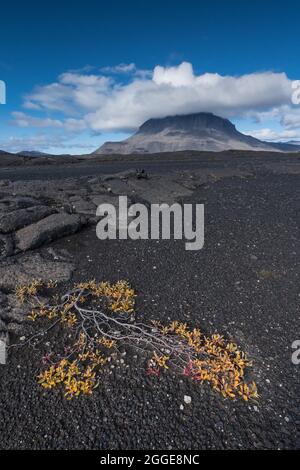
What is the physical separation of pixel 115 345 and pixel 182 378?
37.8 inches

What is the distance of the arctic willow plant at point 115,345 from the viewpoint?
11.7 ft

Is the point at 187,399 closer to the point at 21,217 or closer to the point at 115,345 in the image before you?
the point at 115,345

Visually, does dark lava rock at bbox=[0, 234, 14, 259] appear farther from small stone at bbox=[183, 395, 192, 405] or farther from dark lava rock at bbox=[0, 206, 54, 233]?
small stone at bbox=[183, 395, 192, 405]

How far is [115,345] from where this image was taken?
409 centimetres

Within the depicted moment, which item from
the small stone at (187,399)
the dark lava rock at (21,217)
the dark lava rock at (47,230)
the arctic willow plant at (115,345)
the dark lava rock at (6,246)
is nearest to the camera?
the small stone at (187,399)

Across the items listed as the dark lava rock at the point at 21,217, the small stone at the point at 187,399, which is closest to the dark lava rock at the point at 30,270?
the dark lava rock at the point at 21,217

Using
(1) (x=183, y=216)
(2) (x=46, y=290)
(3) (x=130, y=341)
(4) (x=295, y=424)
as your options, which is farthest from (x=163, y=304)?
(1) (x=183, y=216)

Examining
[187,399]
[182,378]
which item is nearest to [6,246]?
[182,378]

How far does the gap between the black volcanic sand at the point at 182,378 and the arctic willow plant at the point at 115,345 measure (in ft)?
0.46

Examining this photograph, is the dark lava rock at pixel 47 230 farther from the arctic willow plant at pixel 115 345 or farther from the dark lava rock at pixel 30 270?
the arctic willow plant at pixel 115 345

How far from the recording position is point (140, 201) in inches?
395

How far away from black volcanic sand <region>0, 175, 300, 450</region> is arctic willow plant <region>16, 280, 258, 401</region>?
0.46 ft
